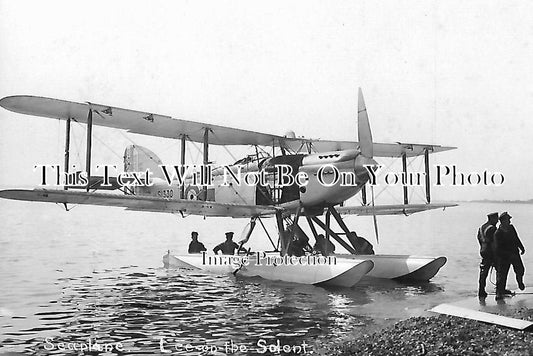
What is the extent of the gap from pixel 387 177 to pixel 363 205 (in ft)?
3.97

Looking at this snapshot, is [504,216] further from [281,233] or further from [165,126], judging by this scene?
[165,126]

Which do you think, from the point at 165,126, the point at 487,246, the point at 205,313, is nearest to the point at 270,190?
the point at 165,126

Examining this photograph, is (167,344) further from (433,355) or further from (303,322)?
(433,355)

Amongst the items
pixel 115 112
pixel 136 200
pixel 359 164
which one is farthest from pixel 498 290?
pixel 115 112

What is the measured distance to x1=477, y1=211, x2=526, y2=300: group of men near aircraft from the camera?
840cm

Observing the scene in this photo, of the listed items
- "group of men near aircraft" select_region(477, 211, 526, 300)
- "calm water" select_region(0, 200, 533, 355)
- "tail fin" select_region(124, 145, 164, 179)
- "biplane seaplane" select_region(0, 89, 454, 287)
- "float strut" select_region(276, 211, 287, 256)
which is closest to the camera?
"calm water" select_region(0, 200, 533, 355)

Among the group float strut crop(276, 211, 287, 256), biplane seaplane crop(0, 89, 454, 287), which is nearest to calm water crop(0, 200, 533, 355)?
biplane seaplane crop(0, 89, 454, 287)

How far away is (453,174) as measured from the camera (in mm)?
12430

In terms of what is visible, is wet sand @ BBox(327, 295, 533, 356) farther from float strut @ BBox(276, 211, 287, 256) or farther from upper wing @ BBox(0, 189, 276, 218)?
float strut @ BBox(276, 211, 287, 256)

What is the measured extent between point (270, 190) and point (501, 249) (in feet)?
20.2

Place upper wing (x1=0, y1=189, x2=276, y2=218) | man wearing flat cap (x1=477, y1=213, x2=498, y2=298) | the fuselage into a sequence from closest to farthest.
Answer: man wearing flat cap (x1=477, y1=213, x2=498, y2=298), upper wing (x1=0, y1=189, x2=276, y2=218), the fuselage

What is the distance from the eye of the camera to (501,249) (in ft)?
27.7

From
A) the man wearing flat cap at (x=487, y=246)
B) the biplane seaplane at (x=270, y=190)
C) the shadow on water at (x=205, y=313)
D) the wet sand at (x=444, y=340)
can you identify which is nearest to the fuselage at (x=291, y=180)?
the biplane seaplane at (x=270, y=190)

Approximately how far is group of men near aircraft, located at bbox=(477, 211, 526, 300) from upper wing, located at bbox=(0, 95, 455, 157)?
6.26 metres
